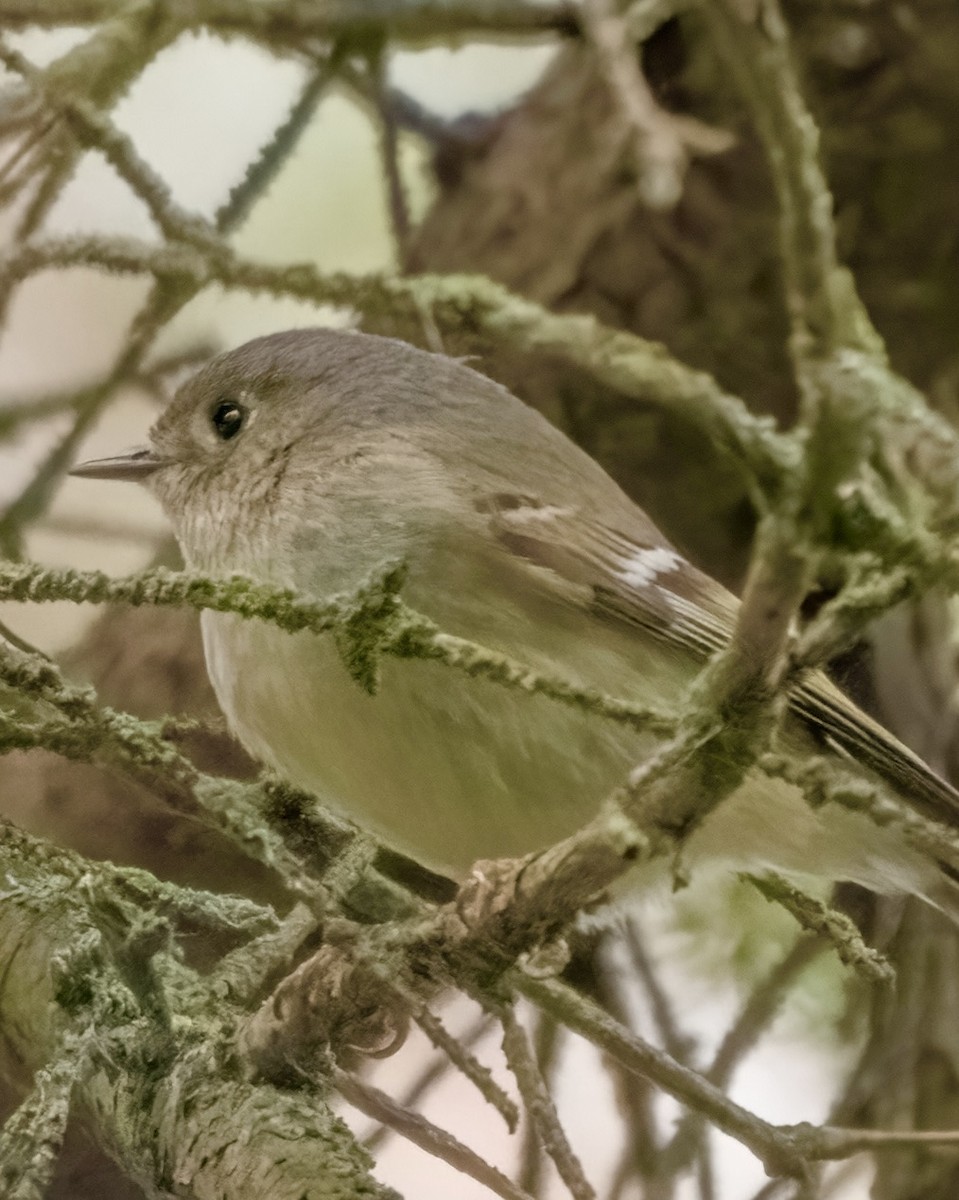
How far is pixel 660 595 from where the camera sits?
611mm

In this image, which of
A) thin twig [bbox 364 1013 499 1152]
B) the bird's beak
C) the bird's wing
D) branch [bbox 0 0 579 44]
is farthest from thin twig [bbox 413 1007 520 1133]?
branch [bbox 0 0 579 44]

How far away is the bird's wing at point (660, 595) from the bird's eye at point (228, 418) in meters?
0.15

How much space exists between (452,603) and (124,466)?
0.68ft

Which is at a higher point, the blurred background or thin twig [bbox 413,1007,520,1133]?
the blurred background

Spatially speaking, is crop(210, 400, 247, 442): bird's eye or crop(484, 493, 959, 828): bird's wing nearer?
crop(484, 493, 959, 828): bird's wing

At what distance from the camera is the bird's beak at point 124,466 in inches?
24.7

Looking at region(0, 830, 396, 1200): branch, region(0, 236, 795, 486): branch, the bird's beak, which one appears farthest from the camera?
the bird's beak

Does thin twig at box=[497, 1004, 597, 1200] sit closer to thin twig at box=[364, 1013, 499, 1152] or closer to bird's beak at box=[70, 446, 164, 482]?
thin twig at box=[364, 1013, 499, 1152]

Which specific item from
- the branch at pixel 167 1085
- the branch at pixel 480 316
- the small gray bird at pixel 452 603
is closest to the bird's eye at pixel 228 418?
the small gray bird at pixel 452 603

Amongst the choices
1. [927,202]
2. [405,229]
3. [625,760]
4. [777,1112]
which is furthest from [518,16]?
[777,1112]

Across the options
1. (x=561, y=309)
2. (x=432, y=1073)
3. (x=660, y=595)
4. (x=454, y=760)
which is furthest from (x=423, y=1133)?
(x=561, y=309)

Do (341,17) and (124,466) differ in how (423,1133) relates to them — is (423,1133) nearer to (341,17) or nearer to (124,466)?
(124,466)

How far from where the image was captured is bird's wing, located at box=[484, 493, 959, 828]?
0.52m

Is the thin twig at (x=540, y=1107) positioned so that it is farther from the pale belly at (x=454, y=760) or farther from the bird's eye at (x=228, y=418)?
the bird's eye at (x=228, y=418)
